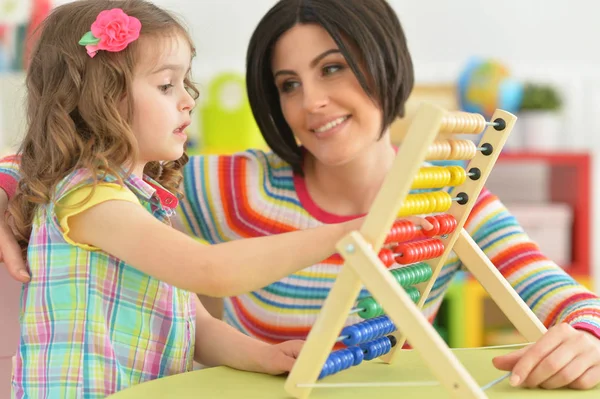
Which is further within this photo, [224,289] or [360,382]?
[360,382]

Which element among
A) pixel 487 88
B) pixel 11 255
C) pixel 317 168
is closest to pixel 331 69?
pixel 317 168

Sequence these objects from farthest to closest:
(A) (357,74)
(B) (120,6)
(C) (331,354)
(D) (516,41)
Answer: (D) (516,41)
(A) (357,74)
(B) (120,6)
(C) (331,354)

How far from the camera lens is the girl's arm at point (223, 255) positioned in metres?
0.92

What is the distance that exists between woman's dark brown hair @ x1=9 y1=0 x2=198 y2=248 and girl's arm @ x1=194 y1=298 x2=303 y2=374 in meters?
0.30

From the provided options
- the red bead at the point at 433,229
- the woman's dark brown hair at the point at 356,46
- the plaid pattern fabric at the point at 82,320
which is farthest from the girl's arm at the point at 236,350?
the woman's dark brown hair at the point at 356,46

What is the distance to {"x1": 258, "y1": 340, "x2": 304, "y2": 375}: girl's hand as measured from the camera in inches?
42.3

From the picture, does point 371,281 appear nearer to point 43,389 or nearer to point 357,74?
point 43,389

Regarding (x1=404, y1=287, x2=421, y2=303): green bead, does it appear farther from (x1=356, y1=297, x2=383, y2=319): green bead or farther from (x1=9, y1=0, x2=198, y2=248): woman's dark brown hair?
Answer: (x1=9, y1=0, x2=198, y2=248): woman's dark brown hair

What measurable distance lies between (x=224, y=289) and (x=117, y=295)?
0.20m

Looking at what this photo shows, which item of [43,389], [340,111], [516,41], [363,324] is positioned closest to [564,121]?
[516,41]

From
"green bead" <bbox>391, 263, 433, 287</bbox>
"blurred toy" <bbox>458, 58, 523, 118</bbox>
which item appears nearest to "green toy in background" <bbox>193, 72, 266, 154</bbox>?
"blurred toy" <bbox>458, 58, 523, 118</bbox>

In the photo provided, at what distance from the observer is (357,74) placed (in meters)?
1.37

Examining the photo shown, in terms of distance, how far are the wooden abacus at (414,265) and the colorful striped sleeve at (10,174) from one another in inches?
22.3

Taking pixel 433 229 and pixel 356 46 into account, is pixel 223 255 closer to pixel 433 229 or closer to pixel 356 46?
pixel 433 229
